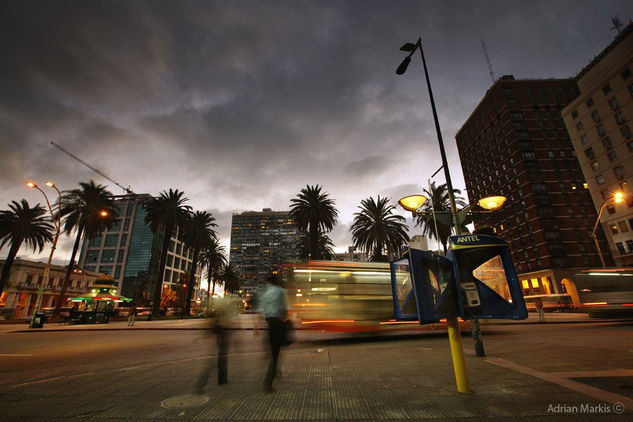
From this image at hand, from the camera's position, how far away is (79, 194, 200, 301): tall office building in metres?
89.9

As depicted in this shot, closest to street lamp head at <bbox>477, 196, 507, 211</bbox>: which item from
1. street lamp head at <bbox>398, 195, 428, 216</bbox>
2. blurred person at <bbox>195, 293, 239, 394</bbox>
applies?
street lamp head at <bbox>398, 195, 428, 216</bbox>

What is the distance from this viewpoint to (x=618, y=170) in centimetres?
4600

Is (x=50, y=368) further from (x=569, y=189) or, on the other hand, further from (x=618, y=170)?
(x=569, y=189)

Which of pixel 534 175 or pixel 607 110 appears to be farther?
pixel 534 175

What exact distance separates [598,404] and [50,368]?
11.7m

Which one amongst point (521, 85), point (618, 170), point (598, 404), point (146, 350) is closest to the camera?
point (598, 404)

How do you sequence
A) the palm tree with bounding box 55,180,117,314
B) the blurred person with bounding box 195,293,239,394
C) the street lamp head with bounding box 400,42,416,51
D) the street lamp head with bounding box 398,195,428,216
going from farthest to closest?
the palm tree with bounding box 55,180,117,314, the street lamp head with bounding box 400,42,416,51, the street lamp head with bounding box 398,195,428,216, the blurred person with bounding box 195,293,239,394

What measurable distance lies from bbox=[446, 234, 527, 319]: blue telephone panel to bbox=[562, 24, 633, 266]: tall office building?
5576 cm

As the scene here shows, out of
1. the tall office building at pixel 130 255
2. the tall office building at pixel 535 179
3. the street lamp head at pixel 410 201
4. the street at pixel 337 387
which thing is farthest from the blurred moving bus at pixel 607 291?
the tall office building at pixel 130 255

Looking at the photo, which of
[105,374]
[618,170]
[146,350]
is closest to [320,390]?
[105,374]

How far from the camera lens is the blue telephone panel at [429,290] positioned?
450 centimetres

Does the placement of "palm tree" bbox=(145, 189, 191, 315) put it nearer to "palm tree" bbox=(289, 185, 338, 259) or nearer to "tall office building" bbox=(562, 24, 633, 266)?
"palm tree" bbox=(289, 185, 338, 259)

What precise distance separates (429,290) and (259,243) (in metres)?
172

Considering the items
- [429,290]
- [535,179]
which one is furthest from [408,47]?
[535,179]
